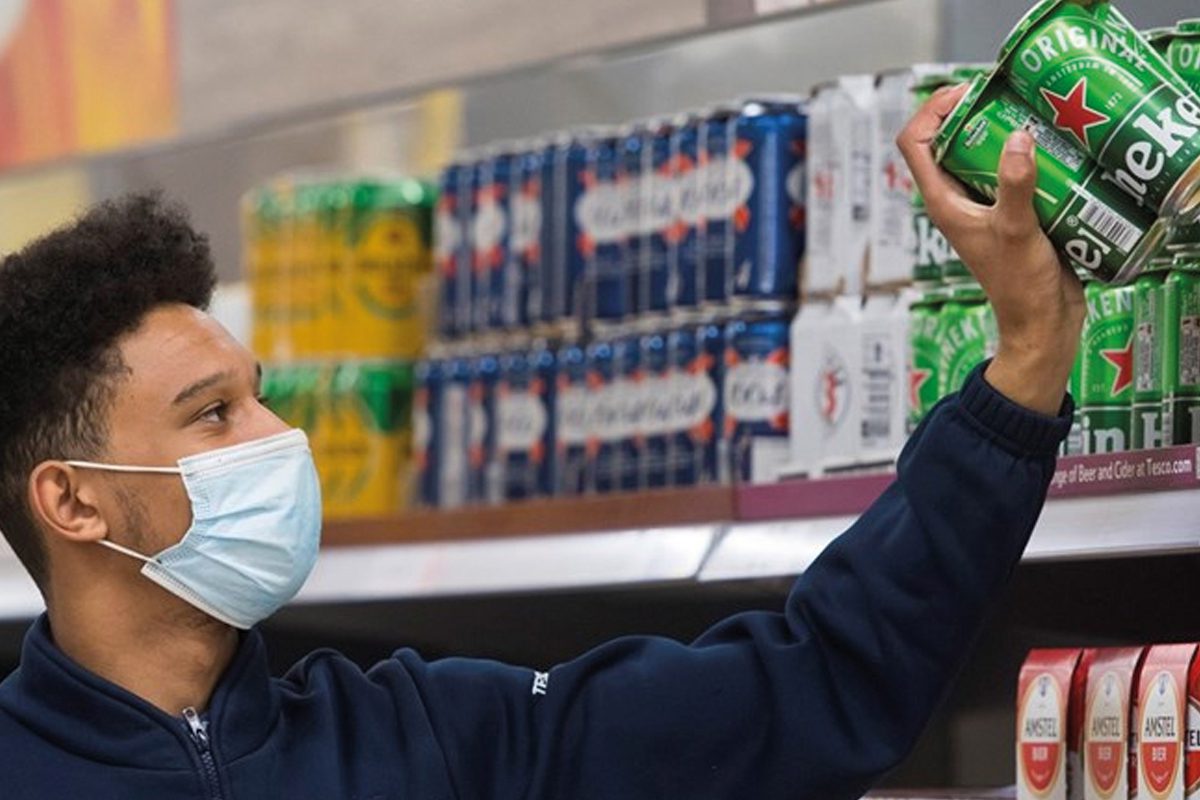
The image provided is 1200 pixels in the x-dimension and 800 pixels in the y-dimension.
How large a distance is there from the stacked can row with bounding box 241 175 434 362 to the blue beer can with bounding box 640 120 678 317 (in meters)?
0.50

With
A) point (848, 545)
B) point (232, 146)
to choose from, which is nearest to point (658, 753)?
point (848, 545)

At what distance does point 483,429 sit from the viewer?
316cm

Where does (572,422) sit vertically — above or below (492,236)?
below

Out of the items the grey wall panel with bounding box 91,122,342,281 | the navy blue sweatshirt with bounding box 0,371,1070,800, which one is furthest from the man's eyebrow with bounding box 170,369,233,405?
the grey wall panel with bounding box 91,122,342,281

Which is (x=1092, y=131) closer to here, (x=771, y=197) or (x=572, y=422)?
(x=771, y=197)

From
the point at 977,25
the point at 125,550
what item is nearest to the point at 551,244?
the point at 977,25

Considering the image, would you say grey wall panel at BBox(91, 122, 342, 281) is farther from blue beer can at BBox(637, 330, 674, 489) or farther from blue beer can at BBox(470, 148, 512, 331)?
blue beer can at BBox(637, 330, 674, 489)

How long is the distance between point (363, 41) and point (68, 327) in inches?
73.6

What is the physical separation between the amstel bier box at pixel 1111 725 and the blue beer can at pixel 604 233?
1074 millimetres

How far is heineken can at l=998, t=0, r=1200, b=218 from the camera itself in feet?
6.27

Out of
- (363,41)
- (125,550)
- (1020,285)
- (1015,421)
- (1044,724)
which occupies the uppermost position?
(363,41)

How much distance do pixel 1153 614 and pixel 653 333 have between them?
0.71 metres

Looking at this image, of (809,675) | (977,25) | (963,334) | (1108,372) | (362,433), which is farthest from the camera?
(362,433)

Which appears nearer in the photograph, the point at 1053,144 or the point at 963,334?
the point at 1053,144
